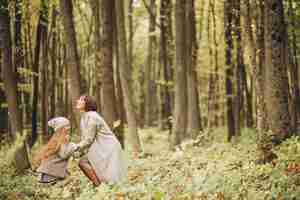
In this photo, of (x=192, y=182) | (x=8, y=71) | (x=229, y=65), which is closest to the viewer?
(x=192, y=182)

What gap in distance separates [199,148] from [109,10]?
16.6 ft

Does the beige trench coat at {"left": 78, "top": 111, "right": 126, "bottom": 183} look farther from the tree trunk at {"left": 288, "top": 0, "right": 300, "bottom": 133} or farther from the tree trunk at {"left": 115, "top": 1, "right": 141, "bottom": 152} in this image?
the tree trunk at {"left": 288, "top": 0, "right": 300, "bottom": 133}

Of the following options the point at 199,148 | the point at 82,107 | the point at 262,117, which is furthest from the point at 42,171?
the point at 199,148

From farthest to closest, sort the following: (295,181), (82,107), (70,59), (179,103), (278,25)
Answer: (179,103), (70,59), (278,25), (82,107), (295,181)

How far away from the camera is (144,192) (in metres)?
9.34

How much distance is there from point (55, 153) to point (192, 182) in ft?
8.95

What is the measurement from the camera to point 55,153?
425 inches

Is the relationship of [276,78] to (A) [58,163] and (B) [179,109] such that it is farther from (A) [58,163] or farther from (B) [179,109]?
(B) [179,109]

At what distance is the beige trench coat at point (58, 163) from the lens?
35.3 feet

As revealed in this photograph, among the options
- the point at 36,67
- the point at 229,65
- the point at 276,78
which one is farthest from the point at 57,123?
the point at 229,65

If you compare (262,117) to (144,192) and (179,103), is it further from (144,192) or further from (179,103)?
(179,103)

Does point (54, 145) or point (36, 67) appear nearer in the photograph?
point (54, 145)

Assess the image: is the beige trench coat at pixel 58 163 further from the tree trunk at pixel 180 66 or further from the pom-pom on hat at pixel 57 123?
the tree trunk at pixel 180 66

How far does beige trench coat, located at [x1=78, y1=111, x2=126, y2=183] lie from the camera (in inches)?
408
